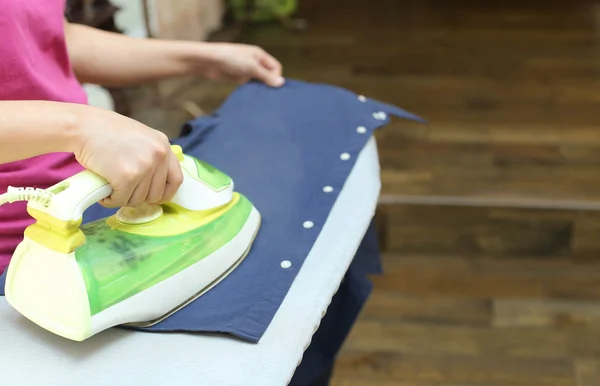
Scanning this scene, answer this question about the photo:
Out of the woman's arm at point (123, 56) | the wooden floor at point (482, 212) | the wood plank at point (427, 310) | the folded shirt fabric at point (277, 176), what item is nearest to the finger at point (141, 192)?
the folded shirt fabric at point (277, 176)

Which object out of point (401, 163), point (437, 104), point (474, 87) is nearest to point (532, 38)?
point (474, 87)

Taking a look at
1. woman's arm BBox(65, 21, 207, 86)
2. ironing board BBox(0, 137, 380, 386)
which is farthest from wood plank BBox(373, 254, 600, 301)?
ironing board BBox(0, 137, 380, 386)

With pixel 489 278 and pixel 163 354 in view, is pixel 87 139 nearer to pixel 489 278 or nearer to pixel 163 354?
pixel 163 354

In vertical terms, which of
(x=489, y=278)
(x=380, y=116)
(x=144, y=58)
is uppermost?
(x=144, y=58)

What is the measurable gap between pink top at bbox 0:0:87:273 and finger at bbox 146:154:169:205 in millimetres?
163

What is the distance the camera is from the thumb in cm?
102

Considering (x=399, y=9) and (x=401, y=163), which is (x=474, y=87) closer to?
(x=401, y=163)

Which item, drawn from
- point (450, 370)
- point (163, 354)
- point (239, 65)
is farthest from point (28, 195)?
point (450, 370)

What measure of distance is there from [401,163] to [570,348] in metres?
0.74

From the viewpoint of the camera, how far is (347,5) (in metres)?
3.57

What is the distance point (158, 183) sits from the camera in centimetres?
63

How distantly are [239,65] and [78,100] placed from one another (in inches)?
10.6

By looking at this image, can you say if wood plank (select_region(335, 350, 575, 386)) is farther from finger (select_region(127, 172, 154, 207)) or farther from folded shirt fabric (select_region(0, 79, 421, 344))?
finger (select_region(127, 172, 154, 207))

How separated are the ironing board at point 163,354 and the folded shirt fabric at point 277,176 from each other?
0.04 feet
